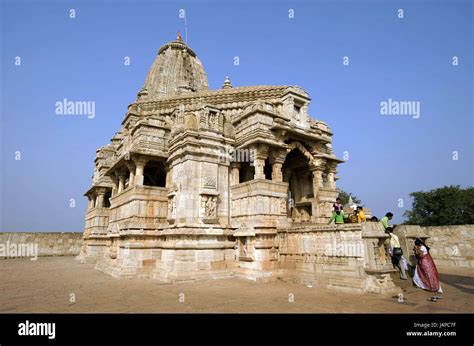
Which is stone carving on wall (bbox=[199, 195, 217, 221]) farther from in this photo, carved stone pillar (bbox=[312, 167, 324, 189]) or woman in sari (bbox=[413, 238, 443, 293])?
woman in sari (bbox=[413, 238, 443, 293])

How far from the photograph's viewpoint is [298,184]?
1819cm

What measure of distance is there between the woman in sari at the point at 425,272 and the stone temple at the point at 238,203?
900 mm

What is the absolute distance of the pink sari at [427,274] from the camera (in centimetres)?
879

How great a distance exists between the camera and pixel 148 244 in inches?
579

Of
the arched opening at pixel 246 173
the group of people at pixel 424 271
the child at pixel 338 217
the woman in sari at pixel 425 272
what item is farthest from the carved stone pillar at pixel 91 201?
the woman in sari at pixel 425 272

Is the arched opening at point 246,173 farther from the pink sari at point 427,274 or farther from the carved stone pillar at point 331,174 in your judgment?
the pink sari at point 427,274

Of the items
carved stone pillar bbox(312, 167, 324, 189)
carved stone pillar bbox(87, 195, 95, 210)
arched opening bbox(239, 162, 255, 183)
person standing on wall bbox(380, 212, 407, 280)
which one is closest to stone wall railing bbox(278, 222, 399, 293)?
person standing on wall bbox(380, 212, 407, 280)

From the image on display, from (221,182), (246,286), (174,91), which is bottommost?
(246,286)

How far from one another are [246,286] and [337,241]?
12.6 ft

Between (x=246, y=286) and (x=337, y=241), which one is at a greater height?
(x=337, y=241)

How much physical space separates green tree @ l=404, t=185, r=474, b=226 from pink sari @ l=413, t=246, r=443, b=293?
41.1 meters

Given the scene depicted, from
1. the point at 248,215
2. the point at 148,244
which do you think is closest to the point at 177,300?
the point at 248,215
